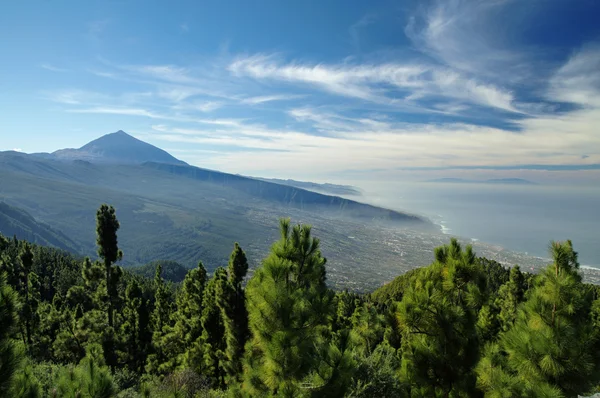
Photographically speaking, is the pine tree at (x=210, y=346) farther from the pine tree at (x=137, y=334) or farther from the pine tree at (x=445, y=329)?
the pine tree at (x=445, y=329)

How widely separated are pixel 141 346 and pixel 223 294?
16.6 meters

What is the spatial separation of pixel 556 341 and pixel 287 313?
16.8ft

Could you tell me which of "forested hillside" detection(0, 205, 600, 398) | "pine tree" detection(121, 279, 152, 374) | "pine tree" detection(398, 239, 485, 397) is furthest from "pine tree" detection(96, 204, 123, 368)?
"pine tree" detection(398, 239, 485, 397)

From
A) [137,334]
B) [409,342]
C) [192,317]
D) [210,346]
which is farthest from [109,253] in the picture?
[409,342]

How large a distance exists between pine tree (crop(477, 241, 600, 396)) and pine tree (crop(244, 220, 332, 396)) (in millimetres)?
3863

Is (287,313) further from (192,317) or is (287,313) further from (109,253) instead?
(192,317)

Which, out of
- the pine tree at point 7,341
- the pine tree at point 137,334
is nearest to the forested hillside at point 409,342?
the pine tree at point 7,341

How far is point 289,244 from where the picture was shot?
7.36 metres

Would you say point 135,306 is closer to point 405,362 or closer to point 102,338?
point 102,338

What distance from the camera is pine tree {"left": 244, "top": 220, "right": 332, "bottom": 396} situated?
247 inches

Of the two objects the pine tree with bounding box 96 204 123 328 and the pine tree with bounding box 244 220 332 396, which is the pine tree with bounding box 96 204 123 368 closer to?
the pine tree with bounding box 96 204 123 328


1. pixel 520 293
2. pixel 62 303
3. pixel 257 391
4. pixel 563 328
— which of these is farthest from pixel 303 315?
pixel 62 303

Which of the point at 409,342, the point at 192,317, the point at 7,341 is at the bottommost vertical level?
the point at 192,317

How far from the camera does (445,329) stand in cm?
760
